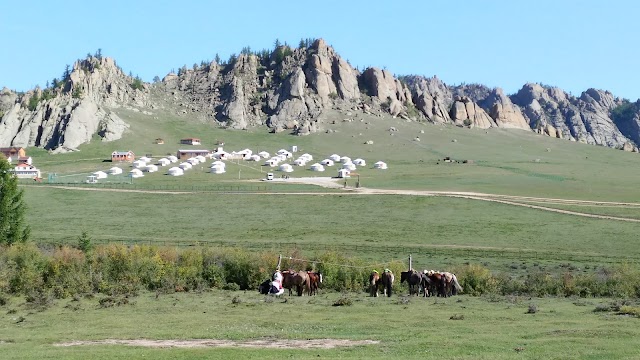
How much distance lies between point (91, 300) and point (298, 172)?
112 meters

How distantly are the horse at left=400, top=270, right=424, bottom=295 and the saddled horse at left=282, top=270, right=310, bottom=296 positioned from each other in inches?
183

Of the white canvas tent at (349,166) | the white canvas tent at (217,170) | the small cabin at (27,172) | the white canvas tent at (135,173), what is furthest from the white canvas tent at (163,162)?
the white canvas tent at (349,166)

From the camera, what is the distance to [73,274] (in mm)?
34906

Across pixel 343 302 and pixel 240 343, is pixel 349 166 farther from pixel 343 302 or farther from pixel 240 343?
pixel 240 343

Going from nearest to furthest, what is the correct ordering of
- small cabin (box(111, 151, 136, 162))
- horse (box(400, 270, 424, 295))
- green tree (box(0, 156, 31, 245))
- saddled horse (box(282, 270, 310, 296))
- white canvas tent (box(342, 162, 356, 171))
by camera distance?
saddled horse (box(282, 270, 310, 296)), horse (box(400, 270, 424, 295)), green tree (box(0, 156, 31, 245)), white canvas tent (box(342, 162, 356, 171)), small cabin (box(111, 151, 136, 162))

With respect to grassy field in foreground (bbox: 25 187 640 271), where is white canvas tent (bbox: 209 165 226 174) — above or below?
above

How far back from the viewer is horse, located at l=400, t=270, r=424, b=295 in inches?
1325

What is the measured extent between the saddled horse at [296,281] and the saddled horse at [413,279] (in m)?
4.65

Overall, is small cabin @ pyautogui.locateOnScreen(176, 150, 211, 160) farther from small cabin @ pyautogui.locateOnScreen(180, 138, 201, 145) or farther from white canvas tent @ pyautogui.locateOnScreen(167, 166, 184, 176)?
white canvas tent @ pyautogui.locateOnScreen(167, 166, 184, 176)

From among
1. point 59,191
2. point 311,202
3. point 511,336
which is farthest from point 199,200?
point 511,336

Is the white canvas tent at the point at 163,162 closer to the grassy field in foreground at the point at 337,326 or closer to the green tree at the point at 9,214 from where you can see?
the green tree at the point at 9,214

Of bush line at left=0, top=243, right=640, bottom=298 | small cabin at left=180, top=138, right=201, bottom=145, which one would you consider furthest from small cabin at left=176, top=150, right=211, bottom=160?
bush line at left=0, top=243, right=640, bottom=298

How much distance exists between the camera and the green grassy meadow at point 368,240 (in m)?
20.6

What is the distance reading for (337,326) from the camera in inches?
941
